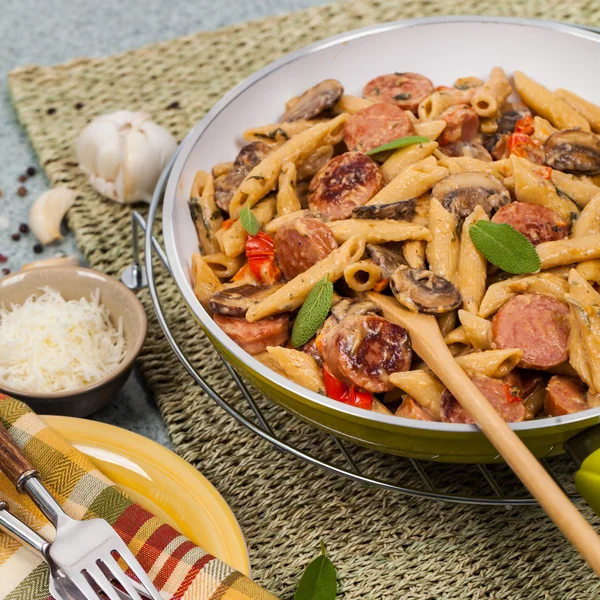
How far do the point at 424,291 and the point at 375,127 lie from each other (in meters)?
0.62

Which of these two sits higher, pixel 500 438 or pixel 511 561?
pixel 500 438

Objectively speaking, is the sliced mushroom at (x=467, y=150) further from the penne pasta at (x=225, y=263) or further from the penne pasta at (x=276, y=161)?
the penne pasta at (x=225, y=263)

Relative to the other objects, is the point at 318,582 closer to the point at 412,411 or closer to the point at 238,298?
the point at 412,411

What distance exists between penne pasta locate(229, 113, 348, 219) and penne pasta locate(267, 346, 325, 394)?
0.50 m

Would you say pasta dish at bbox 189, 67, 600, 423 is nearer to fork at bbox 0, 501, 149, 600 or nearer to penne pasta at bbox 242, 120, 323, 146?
penne pasta at bbox 242, 120, 323, 146

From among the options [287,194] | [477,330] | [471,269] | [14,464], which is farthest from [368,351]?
[14,464]

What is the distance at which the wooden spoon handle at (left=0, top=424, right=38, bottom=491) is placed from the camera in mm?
1772

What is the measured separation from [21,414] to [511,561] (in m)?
1.23

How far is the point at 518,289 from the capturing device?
183cm

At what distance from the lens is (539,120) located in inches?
89.0

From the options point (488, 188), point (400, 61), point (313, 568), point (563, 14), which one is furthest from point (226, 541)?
point (563, 14)

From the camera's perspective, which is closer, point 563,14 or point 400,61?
point 400,61

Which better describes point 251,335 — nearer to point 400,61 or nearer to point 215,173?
point 215,173

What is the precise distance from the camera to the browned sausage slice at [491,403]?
165 cm
